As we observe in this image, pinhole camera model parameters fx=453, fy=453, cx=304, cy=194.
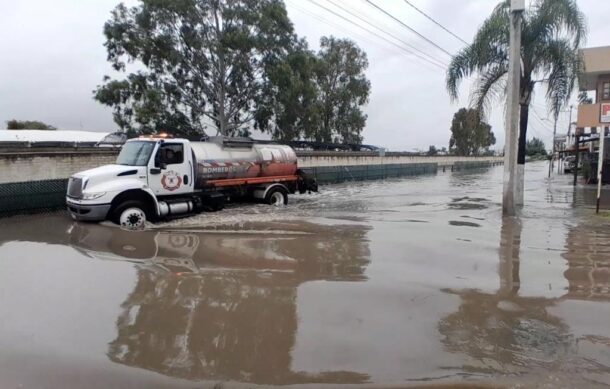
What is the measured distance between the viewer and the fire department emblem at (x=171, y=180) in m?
12.4

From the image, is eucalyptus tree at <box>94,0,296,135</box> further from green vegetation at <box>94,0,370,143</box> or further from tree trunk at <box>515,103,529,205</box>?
tree trunk at <box>515,103,529,205</box>

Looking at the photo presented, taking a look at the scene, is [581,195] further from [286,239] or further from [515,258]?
[286,239]

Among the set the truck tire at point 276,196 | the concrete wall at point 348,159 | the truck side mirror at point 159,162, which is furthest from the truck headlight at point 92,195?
the concrete wall at point 348,159

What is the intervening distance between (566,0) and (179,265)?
13.9 metres

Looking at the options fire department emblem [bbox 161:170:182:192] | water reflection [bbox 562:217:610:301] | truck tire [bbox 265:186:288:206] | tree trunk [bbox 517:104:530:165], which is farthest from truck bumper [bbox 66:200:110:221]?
tree trunk [bbox 517:104:530:165]

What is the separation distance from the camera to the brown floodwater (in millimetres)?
3893

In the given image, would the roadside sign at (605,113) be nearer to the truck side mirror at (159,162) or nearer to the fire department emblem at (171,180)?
the fire department emblem at (171,180)

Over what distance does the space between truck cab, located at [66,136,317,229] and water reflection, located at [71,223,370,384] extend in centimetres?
75

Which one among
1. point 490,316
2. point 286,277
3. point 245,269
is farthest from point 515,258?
point 245,269

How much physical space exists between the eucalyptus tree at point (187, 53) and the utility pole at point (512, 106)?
20051 millimetres

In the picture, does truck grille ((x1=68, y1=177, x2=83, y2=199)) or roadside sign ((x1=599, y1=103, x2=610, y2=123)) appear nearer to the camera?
truck grille ((x1=68, y1=177, x2=83, y2=199))

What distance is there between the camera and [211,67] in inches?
1244

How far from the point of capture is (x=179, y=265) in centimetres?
747

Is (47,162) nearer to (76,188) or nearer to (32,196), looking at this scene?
(32,196)
